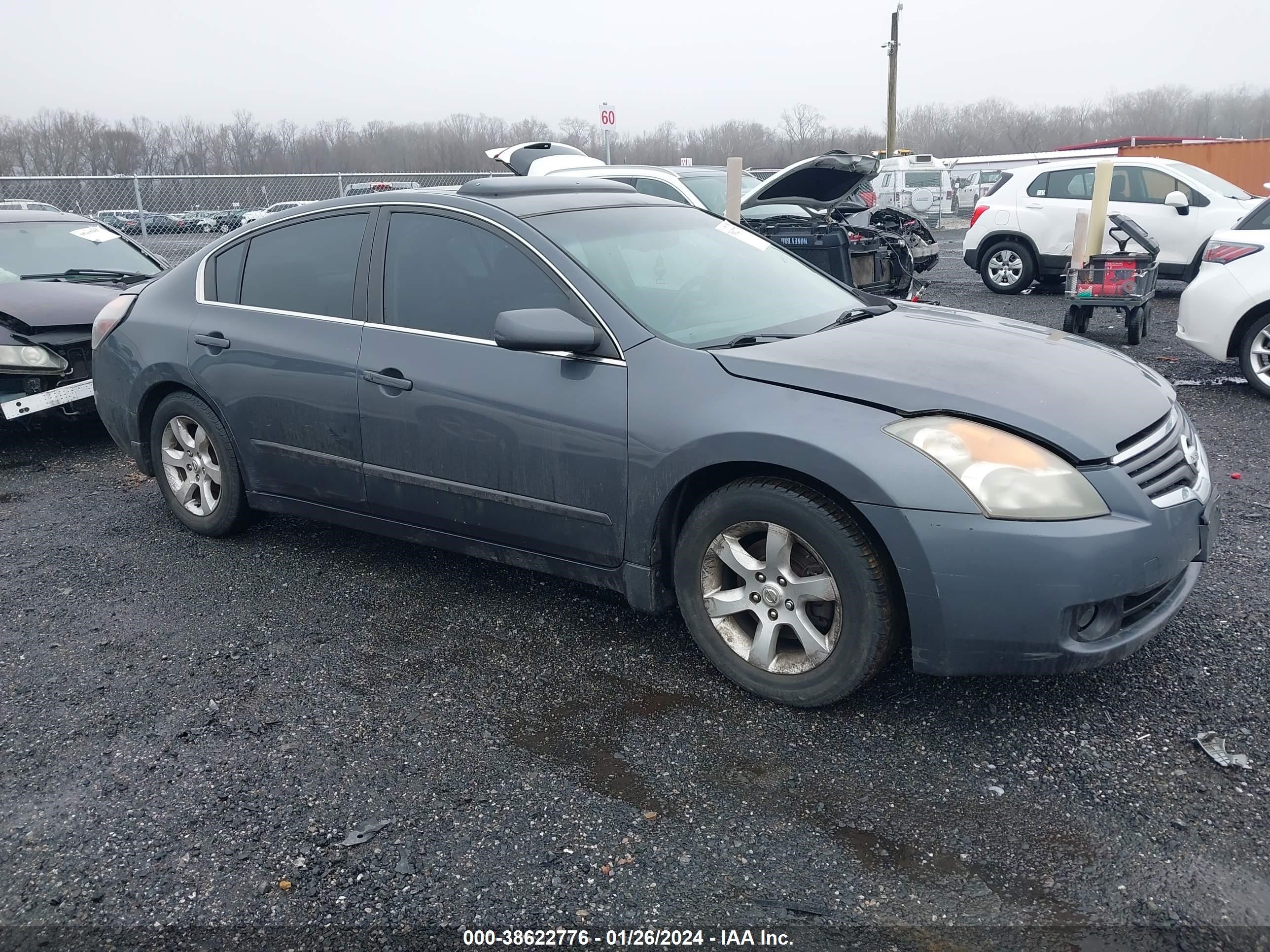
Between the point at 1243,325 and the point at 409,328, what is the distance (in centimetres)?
629

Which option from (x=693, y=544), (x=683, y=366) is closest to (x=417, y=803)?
(x=693, y=544)

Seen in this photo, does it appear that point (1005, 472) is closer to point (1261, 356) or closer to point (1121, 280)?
point (1261, 356)

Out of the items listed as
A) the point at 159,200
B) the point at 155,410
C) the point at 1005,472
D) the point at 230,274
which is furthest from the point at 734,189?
the point at 159,200

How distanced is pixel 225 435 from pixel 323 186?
41.3 feet

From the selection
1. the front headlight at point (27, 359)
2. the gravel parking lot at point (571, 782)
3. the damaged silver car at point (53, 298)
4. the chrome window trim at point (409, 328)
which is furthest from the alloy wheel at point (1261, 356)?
the front headlight at point (27, 359)

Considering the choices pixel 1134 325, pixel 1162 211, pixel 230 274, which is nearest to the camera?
pixel 230 274

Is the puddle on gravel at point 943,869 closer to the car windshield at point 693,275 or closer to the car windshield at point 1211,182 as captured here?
the car windshield at point 693,275

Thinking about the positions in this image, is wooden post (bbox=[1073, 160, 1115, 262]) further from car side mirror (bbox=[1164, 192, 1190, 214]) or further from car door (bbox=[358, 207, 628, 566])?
car door (bbox=[358, 207, 628, 566])

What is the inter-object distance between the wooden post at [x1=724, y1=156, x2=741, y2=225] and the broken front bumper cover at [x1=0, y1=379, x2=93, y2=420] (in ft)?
15.8

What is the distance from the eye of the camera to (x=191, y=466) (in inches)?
187

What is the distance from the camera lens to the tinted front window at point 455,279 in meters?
3.59

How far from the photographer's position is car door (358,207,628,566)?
3334 millimetres

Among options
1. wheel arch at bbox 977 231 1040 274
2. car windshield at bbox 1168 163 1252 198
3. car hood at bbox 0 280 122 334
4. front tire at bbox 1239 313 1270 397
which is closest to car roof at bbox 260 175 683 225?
car hood at bbox 0 280 122 334

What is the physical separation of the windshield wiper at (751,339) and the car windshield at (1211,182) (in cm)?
1117
